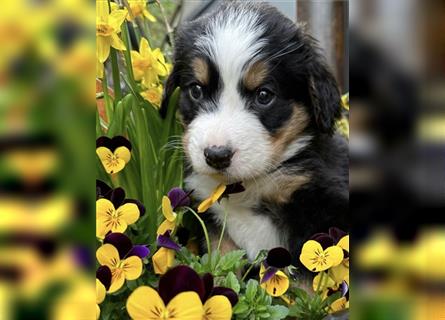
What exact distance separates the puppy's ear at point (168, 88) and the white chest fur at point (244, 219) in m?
0.24

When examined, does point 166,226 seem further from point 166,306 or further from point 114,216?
point 166,306

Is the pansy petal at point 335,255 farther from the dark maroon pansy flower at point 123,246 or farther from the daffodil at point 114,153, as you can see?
the daffodil at point 114,153

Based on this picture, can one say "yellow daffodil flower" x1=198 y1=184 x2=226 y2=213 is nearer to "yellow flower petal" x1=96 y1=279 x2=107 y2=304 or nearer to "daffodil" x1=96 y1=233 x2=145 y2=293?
"daffodil" x1=96 y1=233 x2=145 y2=293

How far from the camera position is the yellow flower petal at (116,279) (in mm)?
1200

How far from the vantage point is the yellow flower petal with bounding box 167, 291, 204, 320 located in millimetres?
1083

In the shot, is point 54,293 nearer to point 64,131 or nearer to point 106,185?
point 64,131

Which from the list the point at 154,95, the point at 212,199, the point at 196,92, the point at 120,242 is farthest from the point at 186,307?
the point at 154,95

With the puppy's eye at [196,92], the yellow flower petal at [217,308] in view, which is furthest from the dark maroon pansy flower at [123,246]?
the puppy's eye at [196,92]

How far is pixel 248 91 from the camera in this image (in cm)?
168

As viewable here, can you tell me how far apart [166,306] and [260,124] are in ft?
2.44

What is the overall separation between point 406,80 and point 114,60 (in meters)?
1.12

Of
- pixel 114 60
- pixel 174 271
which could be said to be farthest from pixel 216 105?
pixel 174 271

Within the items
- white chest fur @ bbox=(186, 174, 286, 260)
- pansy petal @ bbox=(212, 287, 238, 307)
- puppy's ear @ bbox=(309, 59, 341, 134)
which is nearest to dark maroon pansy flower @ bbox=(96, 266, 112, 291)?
pansy petal @ bbox=(212, 287, 238, 307)

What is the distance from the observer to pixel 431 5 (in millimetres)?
692
